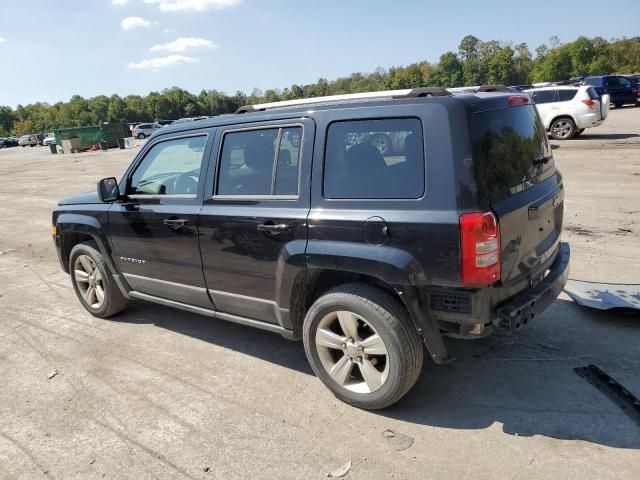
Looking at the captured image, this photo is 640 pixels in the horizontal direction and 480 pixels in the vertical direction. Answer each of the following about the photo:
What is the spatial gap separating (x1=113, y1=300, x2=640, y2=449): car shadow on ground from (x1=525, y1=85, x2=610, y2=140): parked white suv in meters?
13.6

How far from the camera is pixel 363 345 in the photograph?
313cm

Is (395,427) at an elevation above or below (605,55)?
below

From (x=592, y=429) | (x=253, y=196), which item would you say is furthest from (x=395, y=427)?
(x=253, y=196)

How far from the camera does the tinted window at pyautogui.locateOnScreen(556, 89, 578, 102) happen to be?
15.9 m

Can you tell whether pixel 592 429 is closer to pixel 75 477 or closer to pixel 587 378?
pixel 587 378

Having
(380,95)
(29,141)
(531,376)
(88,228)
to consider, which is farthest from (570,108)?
(29,141)

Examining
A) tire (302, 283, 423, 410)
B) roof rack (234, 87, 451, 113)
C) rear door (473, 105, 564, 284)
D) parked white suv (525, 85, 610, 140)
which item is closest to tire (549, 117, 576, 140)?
parked white suv (525, 85, 610, 140)

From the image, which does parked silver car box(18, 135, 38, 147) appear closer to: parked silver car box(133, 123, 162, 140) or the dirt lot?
parked silver car box(133, 123, 162, 140)

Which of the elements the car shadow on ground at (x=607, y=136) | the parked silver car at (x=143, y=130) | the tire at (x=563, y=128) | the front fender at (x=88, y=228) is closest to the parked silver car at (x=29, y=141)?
the parked silver car at (x=143, y=130)

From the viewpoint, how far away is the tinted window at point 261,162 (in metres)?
3.41

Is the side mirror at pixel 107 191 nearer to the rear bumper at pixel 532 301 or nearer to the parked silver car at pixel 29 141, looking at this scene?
the rear bumper at pixel 532 301

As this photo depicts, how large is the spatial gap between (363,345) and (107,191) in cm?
281

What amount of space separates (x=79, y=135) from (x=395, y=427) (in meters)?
47.3

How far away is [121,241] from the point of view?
4609 millimetres
